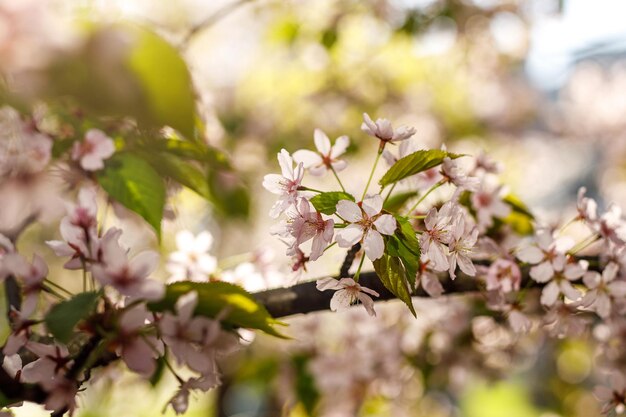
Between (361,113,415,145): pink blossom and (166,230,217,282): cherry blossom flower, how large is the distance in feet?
A: 1.06

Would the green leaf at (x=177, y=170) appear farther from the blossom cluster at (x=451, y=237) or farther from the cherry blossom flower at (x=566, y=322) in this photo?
the cherry blossom flower at (x=566, y=322)

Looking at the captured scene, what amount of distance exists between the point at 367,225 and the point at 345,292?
0.09 m

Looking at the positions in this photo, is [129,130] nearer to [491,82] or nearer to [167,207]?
[167,207]

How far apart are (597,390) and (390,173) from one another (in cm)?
55

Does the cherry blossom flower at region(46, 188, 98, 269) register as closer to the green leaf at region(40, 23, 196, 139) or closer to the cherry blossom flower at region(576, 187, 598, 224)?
the green leaf at region(40, 23, 196, 139)

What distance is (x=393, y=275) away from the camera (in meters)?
0.68

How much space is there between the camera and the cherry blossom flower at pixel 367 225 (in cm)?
64

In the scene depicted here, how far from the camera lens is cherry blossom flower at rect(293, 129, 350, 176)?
0.83 m

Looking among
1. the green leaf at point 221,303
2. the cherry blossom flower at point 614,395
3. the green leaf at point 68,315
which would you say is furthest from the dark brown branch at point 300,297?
the cherry blossom flower at point 614,395

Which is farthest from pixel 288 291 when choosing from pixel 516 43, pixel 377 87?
pixel 516 43

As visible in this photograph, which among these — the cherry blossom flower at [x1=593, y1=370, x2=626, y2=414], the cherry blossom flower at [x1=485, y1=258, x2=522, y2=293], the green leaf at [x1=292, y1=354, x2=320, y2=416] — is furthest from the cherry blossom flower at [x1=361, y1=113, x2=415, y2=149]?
the green leaf at [x1=292, y1=354, x2=320, y2=416]

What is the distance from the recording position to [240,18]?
12.6 feet

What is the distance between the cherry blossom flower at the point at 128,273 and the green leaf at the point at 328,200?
0.19 metres

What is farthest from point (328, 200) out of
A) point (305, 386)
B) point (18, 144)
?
point (305, 386)
